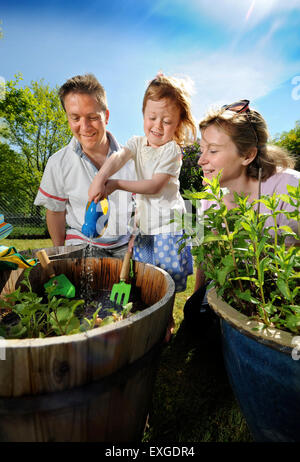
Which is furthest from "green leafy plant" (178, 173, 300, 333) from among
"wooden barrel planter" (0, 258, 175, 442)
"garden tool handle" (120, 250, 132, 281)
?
"garden tool handle" (120, 250, 132, 281)

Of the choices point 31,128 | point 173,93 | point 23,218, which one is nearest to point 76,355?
point 173,93

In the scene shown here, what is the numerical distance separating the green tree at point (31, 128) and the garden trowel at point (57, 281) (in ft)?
16.1

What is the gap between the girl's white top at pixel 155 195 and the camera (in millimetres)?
1858

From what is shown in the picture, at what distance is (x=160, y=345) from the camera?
1.02 metres

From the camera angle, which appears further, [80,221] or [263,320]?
[80,221]

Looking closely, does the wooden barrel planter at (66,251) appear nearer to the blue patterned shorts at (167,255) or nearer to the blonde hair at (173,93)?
the blue patterned shorts at (167,255)

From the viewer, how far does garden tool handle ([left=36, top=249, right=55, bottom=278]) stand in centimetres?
142

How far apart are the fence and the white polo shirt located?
26.2ft

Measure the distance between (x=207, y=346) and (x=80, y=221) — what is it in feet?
5.07

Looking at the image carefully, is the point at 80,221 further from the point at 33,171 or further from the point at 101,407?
the point at 33,171

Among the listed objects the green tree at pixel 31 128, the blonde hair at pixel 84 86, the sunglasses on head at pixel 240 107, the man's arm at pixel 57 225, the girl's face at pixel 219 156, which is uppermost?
the green tree at pixel 31 128

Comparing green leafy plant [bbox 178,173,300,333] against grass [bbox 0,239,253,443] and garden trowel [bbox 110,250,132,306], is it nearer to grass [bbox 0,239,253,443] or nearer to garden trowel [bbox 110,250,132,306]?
garden trowel [bbox 110,250,132,306]

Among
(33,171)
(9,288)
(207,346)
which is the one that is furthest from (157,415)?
(33,171)

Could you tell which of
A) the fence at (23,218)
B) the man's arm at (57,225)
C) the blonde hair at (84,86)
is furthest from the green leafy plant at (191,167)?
the fence at (23,218)
